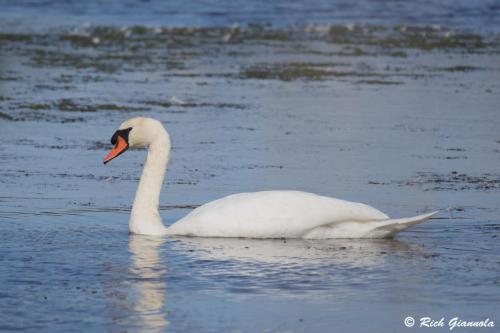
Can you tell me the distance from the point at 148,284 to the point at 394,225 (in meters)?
2.22

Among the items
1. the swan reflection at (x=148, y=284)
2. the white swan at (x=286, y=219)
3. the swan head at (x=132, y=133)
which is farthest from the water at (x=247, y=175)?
the swan head at (x=132, y=133)

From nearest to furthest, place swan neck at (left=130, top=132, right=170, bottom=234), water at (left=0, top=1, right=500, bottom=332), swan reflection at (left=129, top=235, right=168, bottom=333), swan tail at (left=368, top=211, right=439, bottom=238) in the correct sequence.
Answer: swan reflection at (left=129, top=235, right=168, bottom=333) → water at (left=0, top=1, right=500, bottom=332) → swan tail at (left=368, top=211, right=439, bottom=238) → swan neck at (left=130, top=132, right=170, bottom=234)

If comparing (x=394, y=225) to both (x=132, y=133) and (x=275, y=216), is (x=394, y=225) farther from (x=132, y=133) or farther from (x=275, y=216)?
(x=132, y=133)

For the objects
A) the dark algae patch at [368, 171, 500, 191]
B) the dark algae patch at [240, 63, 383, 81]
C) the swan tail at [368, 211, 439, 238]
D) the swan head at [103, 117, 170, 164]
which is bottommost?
the swan tail at [368, 211, 439, 238]

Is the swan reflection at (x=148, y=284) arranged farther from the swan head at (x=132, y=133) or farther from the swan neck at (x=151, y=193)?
the swan head at (x=132, y=133)

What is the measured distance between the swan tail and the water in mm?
108

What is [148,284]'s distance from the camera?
26.6 feet

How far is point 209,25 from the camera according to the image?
37094 mm

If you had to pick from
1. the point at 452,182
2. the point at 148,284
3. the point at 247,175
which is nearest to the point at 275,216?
the point at 148,284

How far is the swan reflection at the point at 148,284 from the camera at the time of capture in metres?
7.19

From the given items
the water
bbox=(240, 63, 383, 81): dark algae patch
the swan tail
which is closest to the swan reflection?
the water

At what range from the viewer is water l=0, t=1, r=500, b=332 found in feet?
25.0

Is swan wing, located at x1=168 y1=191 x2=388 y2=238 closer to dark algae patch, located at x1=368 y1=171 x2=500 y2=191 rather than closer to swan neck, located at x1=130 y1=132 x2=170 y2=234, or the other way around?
swan neck, located at x1=130 y1=132 x2=170 y2=234

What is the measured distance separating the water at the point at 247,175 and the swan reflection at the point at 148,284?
0.02m
